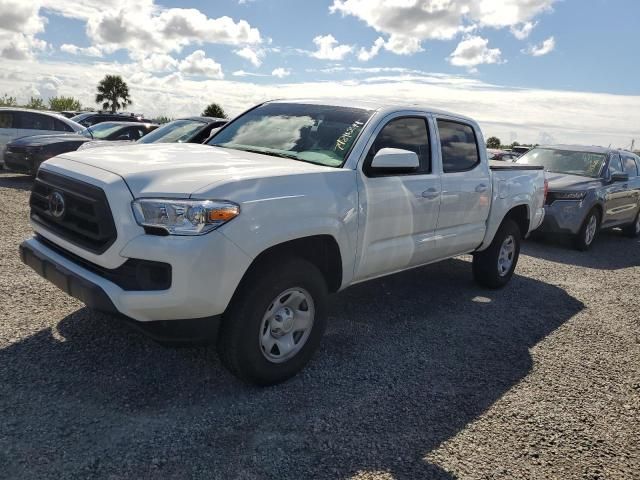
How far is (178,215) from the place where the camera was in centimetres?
286

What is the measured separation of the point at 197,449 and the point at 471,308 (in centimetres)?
349

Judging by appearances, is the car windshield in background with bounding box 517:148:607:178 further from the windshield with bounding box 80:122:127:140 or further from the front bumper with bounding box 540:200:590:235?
the windshield with bounding box 80:122:127:140

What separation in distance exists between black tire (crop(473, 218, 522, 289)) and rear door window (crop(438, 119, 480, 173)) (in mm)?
976

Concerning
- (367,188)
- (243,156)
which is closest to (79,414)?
(243,156)

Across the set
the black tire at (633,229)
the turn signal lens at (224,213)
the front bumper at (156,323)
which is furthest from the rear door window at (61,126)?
the black tire at (633,229)

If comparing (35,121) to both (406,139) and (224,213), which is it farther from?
(224,213)

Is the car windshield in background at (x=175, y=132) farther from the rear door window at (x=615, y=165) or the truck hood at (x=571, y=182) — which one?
the rear door window at (x=615, y=165)

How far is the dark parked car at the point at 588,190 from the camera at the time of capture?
883 centimetres

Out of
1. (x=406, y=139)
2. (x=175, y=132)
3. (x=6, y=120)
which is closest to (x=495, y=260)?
(x=406, y=139)

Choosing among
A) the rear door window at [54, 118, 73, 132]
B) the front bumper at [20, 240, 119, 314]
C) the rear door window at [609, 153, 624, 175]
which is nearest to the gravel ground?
the front bumper at [20, 240, 119, 314]

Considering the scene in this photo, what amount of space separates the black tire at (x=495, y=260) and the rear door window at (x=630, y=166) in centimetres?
581

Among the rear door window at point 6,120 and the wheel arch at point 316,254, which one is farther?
the rear door window at point 6,120

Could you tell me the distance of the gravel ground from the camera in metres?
2.73

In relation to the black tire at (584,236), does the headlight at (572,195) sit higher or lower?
higher
